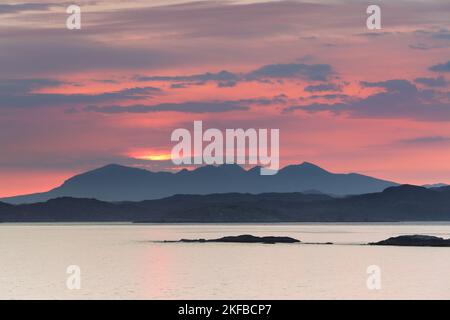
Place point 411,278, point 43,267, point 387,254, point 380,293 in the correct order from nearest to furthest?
point 380,293 < point 411,278 < point 43,267 < point 387,254

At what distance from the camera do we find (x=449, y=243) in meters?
193

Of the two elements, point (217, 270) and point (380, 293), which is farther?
point (217, 270)

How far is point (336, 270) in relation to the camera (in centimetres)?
12175
